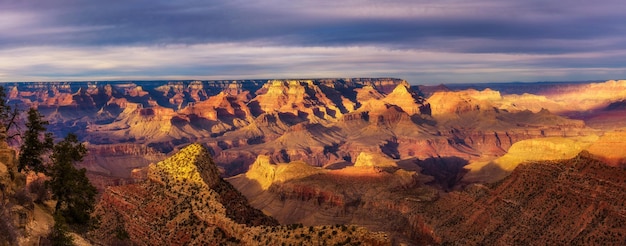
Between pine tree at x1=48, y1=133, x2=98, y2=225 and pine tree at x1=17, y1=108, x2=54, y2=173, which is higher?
pine tree at x1=17, y1=108, x2=54, y2=173

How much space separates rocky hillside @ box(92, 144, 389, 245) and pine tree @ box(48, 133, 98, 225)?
218cm

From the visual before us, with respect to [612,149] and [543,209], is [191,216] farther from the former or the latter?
[612,149]

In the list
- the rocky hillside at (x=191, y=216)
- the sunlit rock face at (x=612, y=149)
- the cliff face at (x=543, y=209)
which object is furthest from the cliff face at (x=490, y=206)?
the rocky hillside at (x=191, y=216)

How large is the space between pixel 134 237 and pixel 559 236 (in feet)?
201

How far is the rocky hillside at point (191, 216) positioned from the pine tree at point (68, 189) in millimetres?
2184

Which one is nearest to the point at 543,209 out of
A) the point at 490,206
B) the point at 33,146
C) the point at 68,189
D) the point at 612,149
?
the point at 490,206

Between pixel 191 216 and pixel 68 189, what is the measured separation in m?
13.8

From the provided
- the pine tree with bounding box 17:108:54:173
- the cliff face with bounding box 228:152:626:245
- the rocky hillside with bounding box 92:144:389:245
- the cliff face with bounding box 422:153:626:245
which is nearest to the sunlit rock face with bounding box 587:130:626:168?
the cliff face with bounding box 228:152:626:245

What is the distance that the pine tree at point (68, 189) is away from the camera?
48.5m

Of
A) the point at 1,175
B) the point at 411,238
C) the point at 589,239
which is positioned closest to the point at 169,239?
the point at 1,175

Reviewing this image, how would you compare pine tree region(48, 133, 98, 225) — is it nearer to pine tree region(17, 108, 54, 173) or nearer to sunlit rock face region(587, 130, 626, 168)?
pine tree region(17, 108, 54, 173)

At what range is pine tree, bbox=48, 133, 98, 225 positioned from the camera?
48469 millimetres

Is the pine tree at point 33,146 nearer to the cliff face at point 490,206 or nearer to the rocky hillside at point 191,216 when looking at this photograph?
the rocky hillside at point 191,216

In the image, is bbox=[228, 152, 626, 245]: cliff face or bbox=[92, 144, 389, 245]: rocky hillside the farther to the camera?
bbox=[228, 152, 626, 245]: cliff face
